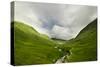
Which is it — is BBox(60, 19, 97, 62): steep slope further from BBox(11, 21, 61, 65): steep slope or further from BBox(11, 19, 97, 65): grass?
BBox(11, 21, 61, 65): steep slope

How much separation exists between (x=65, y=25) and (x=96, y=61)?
0.65 m

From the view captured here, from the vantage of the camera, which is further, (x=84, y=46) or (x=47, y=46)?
(x=84, y=46)

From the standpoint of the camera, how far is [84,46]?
2.45 meters

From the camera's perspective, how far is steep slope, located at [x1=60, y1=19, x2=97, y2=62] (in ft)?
7.73

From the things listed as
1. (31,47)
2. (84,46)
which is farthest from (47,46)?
(84,46)

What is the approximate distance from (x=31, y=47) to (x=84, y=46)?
0.69 metres

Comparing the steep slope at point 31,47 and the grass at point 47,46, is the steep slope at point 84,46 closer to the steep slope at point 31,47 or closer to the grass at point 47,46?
the grass at point 47,46

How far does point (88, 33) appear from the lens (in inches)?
97.3

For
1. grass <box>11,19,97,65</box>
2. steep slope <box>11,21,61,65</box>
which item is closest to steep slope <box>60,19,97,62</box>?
grass <box>11,19,97,65</box>

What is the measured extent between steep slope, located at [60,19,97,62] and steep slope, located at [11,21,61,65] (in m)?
0.16

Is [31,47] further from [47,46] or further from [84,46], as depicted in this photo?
[84,46]

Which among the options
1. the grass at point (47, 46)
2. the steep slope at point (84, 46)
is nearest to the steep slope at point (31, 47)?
the grass at point (47, 46)
